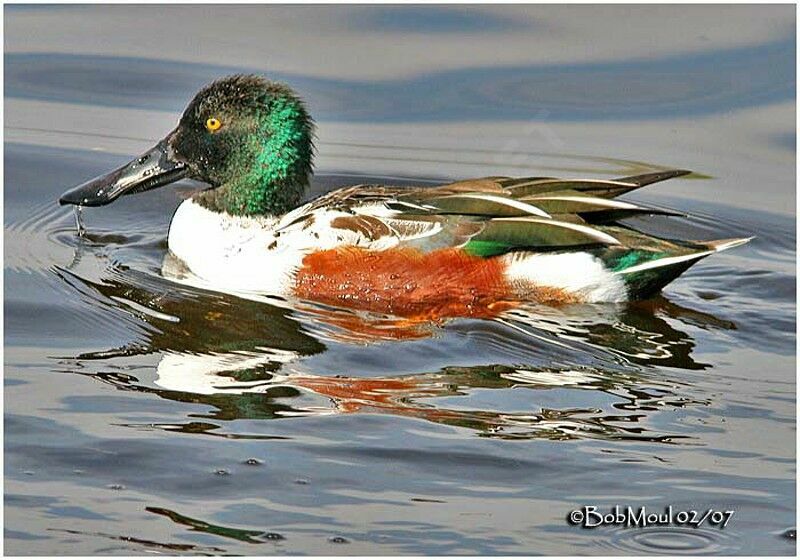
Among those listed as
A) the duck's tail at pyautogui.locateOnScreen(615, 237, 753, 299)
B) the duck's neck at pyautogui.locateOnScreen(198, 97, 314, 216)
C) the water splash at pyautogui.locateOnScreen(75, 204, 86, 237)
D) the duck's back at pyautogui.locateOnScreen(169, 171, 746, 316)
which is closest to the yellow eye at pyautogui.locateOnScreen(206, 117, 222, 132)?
the duck's neck at pyautogui.locateOnScreen(198, 97, 314, 216)

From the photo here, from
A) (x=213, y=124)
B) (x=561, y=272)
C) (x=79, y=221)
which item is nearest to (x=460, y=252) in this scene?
(x=561, y=272)

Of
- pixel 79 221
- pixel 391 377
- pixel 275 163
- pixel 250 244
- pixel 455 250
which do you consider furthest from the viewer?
pixel 79 221

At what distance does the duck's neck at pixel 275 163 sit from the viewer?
8.38 meters

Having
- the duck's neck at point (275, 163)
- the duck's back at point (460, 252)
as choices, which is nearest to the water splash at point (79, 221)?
the duck's neck at point (275, 163)

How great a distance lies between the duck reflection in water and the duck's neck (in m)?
0.63

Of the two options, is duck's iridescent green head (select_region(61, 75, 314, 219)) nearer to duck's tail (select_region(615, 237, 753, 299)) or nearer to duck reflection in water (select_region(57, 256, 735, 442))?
duck reflection in water (select_region(57, 256, 735, 442))

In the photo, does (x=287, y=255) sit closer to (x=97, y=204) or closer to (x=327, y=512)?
(x=97, y=204)

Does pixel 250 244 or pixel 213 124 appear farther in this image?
pixel 213 124

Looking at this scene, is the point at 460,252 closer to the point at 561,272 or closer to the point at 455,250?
the point at 455,250

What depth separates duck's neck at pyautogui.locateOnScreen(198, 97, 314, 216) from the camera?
838cm

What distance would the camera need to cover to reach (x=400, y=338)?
7434 millimetres

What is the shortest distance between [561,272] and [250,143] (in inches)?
70.6

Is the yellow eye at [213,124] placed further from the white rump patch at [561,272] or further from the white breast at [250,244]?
the white rump patch at [561,272]

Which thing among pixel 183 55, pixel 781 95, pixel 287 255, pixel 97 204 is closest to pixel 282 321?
pixel 287 255
